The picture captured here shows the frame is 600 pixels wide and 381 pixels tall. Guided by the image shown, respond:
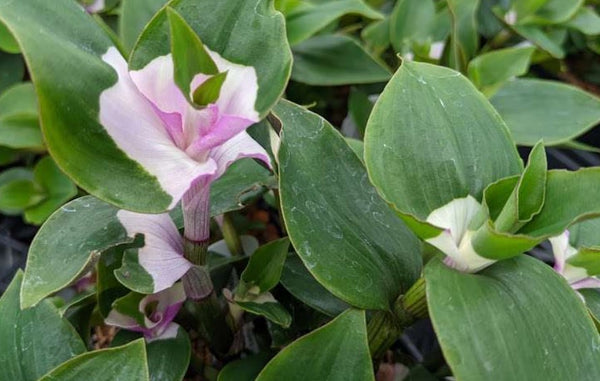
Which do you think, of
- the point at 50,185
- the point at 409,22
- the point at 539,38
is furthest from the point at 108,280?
the point at 539,38

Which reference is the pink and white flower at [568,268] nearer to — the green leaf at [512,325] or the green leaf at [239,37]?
the green leaf at [512,325]

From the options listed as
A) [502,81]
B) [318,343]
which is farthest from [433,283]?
[502,81]

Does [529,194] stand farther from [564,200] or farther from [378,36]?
[378,36]

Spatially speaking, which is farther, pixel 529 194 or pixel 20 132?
pixel 20 132

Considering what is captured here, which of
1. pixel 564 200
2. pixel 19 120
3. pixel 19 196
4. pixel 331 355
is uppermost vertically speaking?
pixel 564 200

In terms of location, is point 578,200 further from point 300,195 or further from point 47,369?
point 47,369

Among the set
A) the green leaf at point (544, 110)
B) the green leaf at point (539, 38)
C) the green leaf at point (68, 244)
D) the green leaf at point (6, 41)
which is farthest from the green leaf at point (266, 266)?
the green leaf at point (539, 38)
